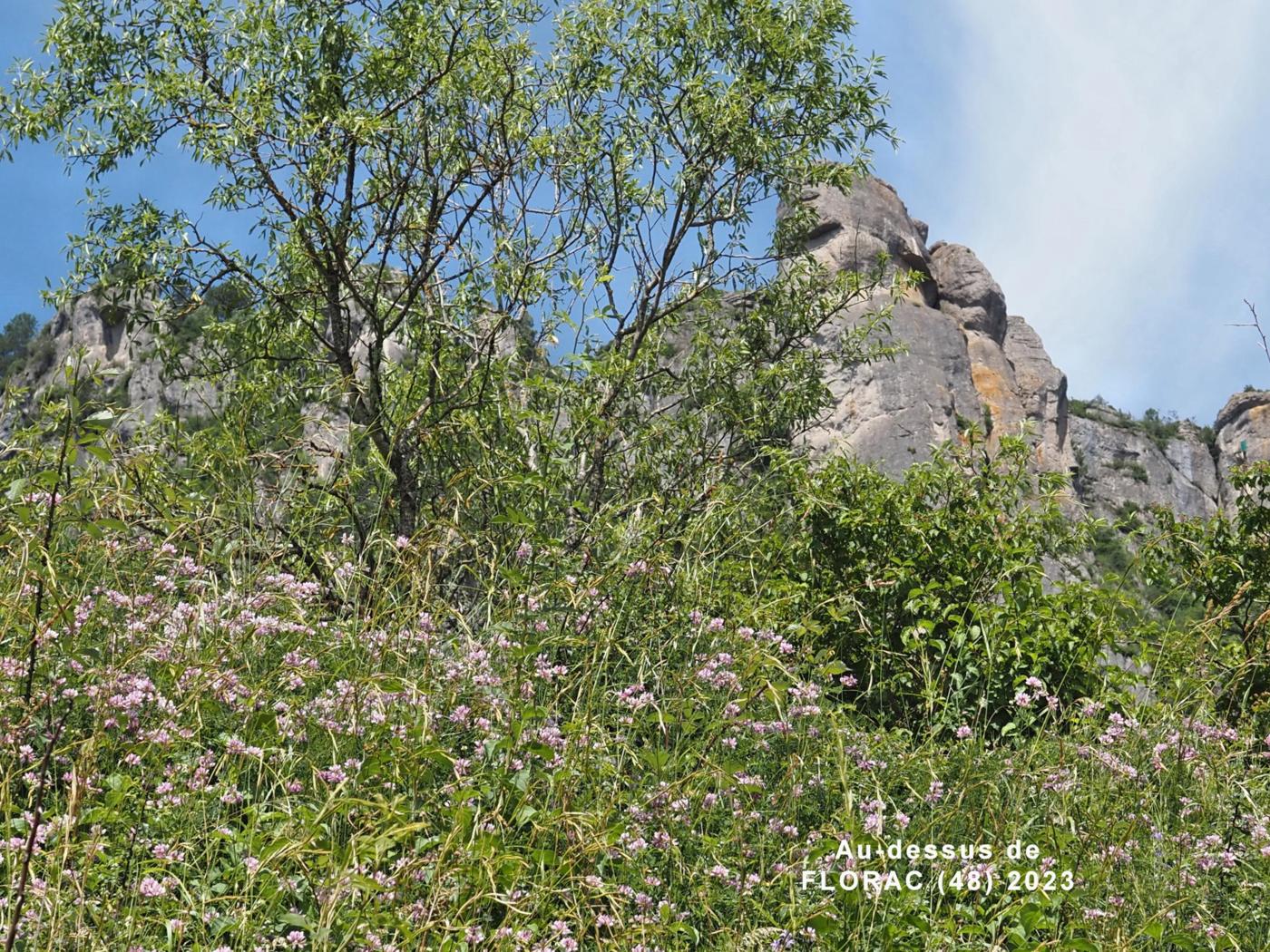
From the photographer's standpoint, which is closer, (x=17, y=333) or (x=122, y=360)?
(x=122, y=360)

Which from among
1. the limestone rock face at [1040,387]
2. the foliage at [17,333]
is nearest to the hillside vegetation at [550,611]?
the limestone rock face at [1040,387]

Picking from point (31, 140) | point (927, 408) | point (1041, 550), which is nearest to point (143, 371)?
point (927, 408)

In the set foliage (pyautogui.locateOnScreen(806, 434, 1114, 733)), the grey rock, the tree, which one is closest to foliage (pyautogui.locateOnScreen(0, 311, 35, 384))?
the tree

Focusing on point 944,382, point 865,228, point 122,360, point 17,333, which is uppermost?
point 17,333

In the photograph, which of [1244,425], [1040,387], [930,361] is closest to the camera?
[930,361]

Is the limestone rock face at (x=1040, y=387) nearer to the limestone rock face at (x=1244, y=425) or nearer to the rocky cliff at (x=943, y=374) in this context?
the rocky cliff at (x=943, y=374)

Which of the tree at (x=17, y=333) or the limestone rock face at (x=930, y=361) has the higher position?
the tree at (x=17, y=333)

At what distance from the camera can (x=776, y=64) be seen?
32.2 ft

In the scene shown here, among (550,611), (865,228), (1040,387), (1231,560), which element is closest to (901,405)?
(865,228)

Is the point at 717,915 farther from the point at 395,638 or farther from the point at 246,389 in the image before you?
the point at 246,389

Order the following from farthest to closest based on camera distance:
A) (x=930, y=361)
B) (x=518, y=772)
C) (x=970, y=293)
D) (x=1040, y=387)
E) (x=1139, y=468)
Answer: (x=1139, y=468), (x=1040, y=387), (x=970, y=293), (x=930, y=361), (x=518, y=772)

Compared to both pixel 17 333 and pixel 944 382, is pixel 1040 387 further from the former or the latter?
pixel 17 333

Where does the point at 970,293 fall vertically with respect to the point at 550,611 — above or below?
above

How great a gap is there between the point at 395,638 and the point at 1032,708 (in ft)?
12.2
